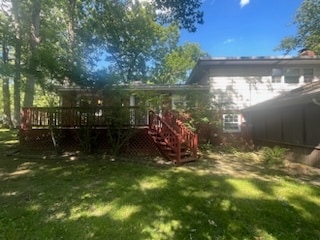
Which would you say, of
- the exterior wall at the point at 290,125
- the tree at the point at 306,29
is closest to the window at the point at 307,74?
the exterior wall at the point at 290,125

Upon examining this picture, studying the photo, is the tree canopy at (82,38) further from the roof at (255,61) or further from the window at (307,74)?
the window at (307,74)

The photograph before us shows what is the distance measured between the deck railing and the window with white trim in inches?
207

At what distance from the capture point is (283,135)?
12.2m

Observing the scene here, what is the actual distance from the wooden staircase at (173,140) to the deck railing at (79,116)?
1.89 ft

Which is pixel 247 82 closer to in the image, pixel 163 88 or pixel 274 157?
pixel 163 88

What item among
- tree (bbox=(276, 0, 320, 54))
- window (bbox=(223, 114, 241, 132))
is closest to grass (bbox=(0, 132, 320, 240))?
window (bbox=(223, 114, 241, 132))

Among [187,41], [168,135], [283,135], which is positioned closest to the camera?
[168,135]

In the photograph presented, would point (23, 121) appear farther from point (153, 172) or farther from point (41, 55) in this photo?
point (153, 172)

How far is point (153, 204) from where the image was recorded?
5898mm

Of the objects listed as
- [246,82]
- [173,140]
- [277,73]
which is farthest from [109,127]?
[277,73]

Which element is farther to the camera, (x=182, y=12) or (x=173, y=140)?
(x=173, y=140)

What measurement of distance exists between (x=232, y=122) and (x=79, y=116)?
327 inches

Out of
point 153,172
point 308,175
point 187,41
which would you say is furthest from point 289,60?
point 187,41

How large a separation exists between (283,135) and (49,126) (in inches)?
394
